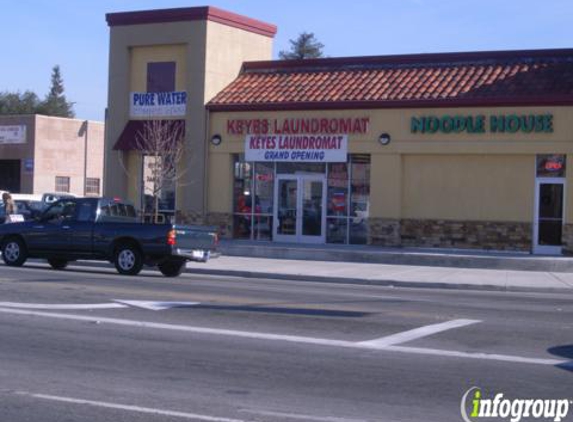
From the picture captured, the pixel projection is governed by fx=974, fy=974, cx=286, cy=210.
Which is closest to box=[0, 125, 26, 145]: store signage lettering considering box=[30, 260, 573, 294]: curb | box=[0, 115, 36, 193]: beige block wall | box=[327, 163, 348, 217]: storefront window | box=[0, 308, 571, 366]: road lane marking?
box=[0, 115, 36, 193]: beige block wall

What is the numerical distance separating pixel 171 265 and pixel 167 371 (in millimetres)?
12850

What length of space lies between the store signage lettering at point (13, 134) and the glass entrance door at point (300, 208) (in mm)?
27955

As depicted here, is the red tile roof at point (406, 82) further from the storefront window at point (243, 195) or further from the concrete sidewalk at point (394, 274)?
the concrete sidewalk at point (394, 274)

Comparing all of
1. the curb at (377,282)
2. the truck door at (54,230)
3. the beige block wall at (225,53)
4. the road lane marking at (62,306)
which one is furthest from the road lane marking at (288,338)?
the beige block wall at (225,53)

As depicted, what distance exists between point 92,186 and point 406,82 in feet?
113

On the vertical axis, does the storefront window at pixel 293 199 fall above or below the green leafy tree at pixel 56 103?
below

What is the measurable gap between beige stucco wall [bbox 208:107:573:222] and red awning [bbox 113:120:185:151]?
6.17 metres

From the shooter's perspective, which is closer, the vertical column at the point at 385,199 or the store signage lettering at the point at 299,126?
the vertical column at the point at 385,199

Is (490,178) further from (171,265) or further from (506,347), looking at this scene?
(506,347)

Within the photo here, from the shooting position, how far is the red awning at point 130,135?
35281mm

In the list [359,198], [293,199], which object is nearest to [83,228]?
[293,199]

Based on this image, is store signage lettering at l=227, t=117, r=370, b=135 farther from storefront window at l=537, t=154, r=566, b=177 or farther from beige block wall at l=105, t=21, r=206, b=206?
storefront window at l=537, t=154, r=566, b=177

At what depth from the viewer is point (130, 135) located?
117ft

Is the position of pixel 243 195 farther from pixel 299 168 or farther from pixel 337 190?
pixel 337 190
